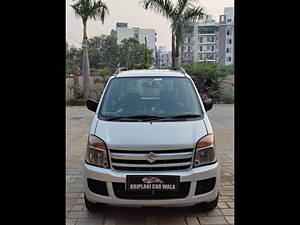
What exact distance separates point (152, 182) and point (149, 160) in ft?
0.78

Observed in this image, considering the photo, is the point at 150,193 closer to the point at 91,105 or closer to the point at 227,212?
the point at 227,212

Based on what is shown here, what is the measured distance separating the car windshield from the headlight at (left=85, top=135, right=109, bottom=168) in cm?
53

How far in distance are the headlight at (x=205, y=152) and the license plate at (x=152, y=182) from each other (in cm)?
35

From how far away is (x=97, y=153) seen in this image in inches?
135

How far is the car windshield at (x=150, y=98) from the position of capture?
4.02m

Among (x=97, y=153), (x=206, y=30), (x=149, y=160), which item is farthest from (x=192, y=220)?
(x=206, y=30)
